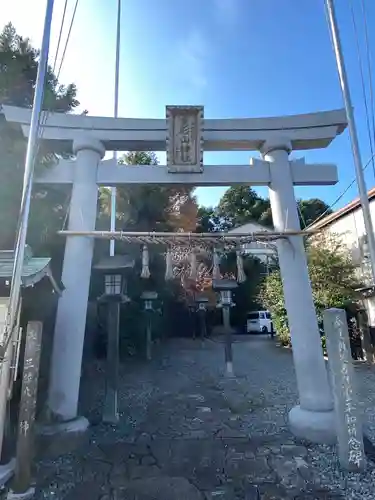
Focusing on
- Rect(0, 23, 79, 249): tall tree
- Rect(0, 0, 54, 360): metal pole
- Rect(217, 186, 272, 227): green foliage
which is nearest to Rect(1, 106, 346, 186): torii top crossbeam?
Rect(0, 23, 79, 249): tall tree

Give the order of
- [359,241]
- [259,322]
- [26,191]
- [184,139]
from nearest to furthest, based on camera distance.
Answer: [26,191] → [184,139] → [359,241] → [259,322]

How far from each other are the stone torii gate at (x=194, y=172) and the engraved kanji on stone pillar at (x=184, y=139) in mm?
19

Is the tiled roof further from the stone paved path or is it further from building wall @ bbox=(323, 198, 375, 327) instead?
the stone paved path

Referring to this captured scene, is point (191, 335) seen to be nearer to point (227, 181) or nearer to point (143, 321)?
point (143, 321)

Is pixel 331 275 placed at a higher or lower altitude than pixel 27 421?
higher

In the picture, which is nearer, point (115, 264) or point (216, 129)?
point (115, 264)

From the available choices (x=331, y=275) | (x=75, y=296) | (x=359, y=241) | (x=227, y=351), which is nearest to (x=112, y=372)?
(x=75, y=296)

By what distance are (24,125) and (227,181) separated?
386 centimetres

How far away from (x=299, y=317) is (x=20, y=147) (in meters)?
5.96

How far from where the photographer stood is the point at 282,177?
Answer: 6.34m

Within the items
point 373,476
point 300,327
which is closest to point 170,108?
point 300,327

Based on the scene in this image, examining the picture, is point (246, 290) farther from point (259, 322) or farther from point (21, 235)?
point (21, 235)

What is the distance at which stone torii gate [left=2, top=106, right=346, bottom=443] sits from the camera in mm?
5629

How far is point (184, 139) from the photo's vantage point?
6.34 metres
